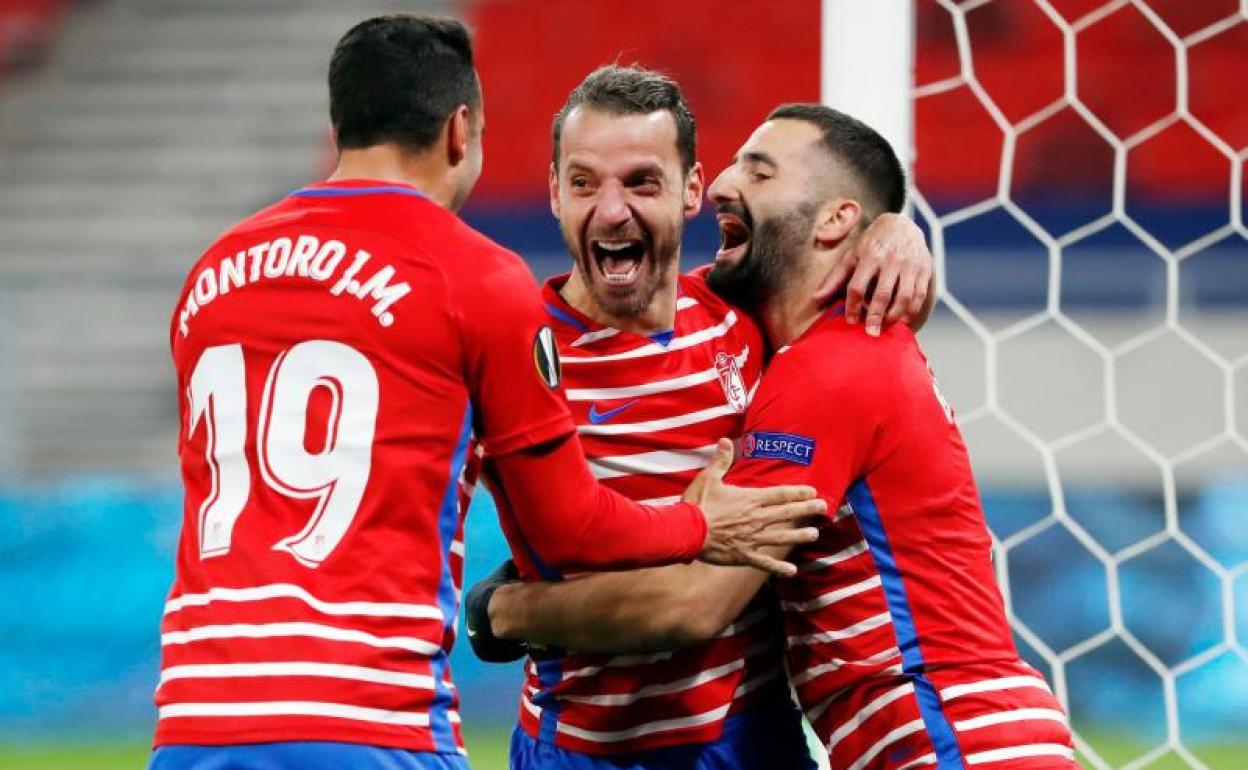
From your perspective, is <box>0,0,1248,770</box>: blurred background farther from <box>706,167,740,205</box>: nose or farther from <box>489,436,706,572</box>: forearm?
A: <box>489,436,706,572</box>: forearm

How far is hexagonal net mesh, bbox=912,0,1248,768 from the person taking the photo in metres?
6.29

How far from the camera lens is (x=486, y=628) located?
267 cm

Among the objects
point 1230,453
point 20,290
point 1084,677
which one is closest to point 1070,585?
point 1084,677

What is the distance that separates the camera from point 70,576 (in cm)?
693

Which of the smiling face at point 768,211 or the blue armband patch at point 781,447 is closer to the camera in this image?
the blue armband patch at point 781,447

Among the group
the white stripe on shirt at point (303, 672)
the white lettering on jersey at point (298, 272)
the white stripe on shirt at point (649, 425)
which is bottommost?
the white stripe on shirt at point (303, 672)

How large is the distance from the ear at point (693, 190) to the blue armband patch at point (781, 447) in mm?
501

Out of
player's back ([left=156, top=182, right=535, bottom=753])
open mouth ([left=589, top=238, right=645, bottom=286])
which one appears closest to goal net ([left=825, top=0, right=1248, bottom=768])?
open mouth ([left=589, top=238, right=645, bottom=286])

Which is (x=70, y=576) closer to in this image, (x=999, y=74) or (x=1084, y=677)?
(x=1084, y=677)

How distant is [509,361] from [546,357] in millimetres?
69

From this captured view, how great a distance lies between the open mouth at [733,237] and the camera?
2928mm

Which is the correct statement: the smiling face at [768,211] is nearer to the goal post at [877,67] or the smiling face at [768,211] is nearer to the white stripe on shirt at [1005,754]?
the goal post at [877,67]

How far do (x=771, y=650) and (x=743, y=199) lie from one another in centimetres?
74

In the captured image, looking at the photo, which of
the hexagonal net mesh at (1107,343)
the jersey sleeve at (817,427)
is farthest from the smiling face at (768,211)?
the hexagonal net mesh at (1107,343)
